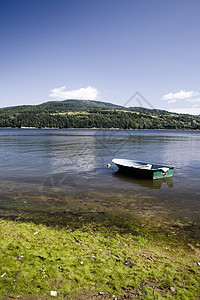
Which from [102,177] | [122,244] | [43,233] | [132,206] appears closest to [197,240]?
[122,244]

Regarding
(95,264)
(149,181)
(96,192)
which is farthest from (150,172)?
(95,264)

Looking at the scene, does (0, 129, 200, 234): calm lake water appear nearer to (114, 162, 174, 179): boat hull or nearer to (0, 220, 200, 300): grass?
(114, 162, 174, 179): boat hull

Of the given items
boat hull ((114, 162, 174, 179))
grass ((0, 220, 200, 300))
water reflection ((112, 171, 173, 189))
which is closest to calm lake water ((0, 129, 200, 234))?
water reflection ((112, 171, 173, 189))

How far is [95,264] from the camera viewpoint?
798cm

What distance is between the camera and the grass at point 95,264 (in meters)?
6.71

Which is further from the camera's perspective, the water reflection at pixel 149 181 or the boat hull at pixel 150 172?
the boat hull at pixel 150 172

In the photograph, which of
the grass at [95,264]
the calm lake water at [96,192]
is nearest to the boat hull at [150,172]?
the calm lake water at [96,192]

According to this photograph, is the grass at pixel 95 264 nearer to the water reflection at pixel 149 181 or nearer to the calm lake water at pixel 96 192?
the calm lake water at pixel 96 192

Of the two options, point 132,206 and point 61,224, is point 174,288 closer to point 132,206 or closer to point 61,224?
point 61,224

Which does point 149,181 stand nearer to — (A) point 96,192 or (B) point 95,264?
(A) point 96,192

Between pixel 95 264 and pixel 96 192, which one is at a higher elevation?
pixel 95 264

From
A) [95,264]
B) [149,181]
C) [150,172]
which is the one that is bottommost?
[149,181]

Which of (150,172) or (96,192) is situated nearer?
(96,192)

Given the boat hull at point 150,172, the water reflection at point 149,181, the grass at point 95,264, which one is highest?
the boat hull at point 150,172
